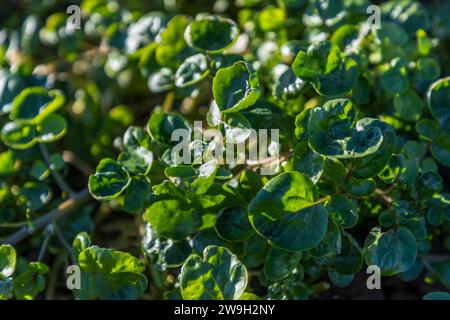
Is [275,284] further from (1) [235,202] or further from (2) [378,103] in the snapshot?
(2) [378,103]

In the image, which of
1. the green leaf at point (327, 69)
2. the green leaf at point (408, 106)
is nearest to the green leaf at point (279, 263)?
the green leaf at point (327, 69)

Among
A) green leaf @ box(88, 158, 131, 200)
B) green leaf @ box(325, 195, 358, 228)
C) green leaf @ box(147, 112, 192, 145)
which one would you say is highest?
green leaf @ box(147, 112, 192, 145)

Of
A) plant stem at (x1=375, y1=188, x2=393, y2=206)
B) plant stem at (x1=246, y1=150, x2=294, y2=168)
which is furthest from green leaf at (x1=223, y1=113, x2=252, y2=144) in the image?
plant stem at (x1=375, y1=188, x2=393, y2=206)

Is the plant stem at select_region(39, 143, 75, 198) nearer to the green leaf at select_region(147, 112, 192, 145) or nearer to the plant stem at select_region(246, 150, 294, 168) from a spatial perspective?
the green leaf at select_region(147, 112, 192, 145)

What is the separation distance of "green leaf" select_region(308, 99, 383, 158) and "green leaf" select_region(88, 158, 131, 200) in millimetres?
383

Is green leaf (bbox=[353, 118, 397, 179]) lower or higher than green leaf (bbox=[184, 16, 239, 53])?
lower

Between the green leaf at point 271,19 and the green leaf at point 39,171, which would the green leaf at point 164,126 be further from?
the green leaf at point 271,19

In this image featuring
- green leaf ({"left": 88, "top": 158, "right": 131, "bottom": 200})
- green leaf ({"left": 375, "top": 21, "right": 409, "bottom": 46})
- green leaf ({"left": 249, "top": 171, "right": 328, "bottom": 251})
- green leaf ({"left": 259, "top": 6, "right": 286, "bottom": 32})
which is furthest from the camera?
green leaf ({"left": 259, "top": 6, "right": 286, "bottom": 32})

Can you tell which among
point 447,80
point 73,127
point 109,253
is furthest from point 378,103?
point 73,127

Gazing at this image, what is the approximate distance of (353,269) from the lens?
1.27m

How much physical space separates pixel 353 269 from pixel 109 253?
47 cm

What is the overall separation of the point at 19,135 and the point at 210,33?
0.51 m

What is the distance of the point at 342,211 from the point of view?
3.91 ft

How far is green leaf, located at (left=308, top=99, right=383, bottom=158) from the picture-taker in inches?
44.5
